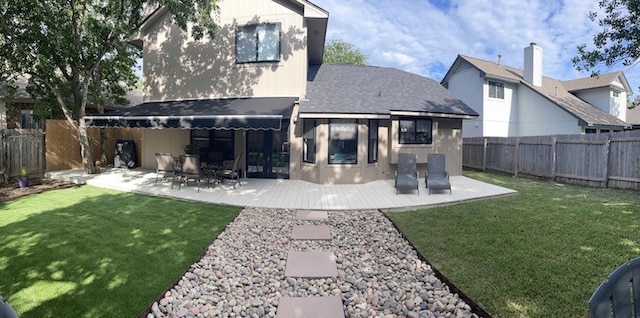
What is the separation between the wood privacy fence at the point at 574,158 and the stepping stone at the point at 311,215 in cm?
1455

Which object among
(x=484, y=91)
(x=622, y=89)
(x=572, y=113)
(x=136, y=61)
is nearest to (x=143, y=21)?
(x=136, y=61)

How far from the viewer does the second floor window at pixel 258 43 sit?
16.8 metres

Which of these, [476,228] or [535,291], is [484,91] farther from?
[535,291]

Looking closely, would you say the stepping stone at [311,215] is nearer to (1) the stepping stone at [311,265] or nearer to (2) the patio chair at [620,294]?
(1) the stepping stone at [311,265]

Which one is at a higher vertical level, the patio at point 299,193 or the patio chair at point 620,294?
the patio chair at point 620,294

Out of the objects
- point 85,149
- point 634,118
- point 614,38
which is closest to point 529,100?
point 614,38

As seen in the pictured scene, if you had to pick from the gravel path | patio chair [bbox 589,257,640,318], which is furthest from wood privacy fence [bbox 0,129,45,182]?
patio chair [bbox 589,257,640,318]

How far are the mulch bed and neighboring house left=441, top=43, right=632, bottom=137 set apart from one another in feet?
103

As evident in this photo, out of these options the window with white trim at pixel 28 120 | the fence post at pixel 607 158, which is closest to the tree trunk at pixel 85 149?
the window with white trim at pixel 28 120

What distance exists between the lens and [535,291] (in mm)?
4953

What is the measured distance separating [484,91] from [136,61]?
1177 inches

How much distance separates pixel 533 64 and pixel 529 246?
30138 millimetres

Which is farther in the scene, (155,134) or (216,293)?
(155,134)

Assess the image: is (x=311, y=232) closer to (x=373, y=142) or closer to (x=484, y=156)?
(x=373, y=142)
